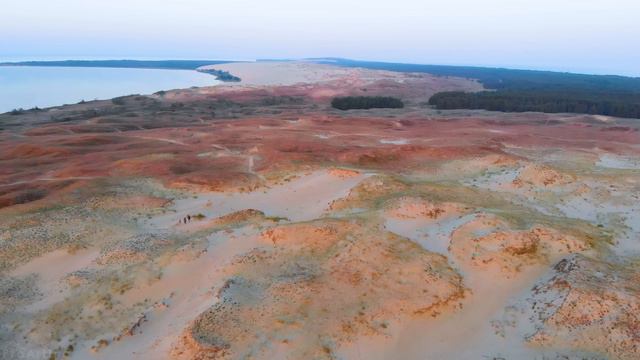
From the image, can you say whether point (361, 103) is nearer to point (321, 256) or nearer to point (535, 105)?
point (535, 105)

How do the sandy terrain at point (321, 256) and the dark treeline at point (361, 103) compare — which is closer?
the sandy terrain at point (321, 256)

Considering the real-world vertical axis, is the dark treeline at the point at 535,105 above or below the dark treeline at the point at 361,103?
above

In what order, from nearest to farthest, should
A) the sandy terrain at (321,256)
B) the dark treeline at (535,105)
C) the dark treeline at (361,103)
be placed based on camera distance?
the sandy terrain at (321,256), the dark treeline at (535,105), the dark treeline at (361,103)

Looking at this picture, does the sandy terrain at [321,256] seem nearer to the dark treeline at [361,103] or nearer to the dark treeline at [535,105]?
the dark treeline at [361,103]

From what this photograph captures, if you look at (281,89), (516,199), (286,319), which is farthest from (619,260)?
(281,89)

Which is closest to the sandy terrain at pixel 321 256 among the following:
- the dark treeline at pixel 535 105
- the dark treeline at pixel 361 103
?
the dark treeline at pixel 361 103

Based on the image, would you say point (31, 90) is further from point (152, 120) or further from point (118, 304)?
point (118, 304)

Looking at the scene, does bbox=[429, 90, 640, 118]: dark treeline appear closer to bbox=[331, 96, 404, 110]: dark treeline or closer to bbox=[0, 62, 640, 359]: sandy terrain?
bbox=[331, 96, 404, 110]: dark treeline

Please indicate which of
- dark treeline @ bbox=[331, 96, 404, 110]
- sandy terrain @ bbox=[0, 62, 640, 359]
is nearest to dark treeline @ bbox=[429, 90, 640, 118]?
dark treeline @ bbox=[331, 96, 404, 110]

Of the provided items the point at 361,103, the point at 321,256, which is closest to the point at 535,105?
the point at 361,103

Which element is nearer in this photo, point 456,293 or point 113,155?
point 456,293
